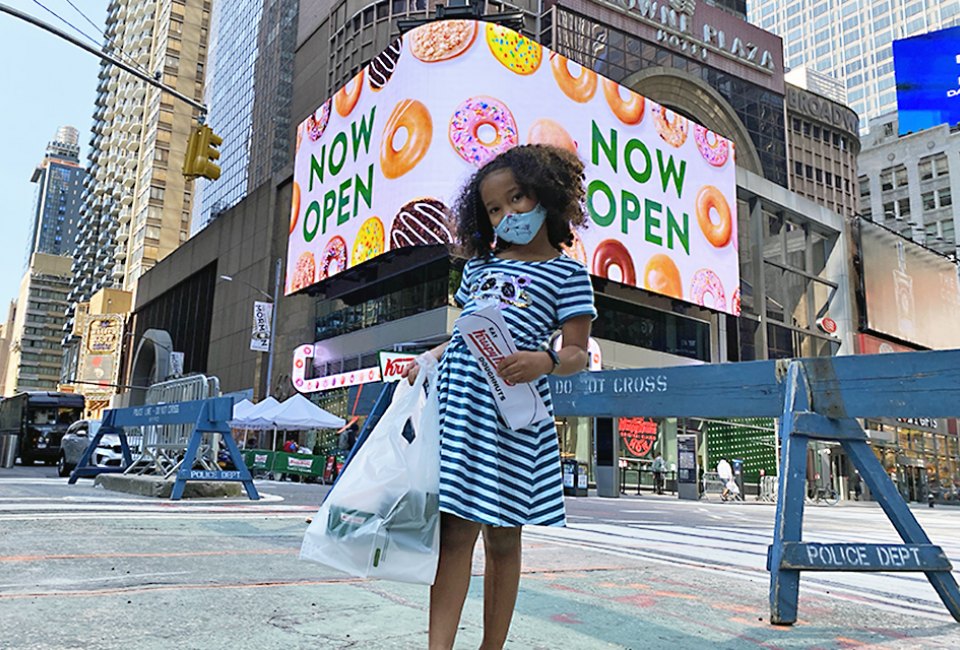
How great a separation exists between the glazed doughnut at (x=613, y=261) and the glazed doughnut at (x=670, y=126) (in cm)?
657

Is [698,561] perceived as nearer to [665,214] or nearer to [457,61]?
[457,61]

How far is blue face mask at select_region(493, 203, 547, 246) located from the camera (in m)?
2.17

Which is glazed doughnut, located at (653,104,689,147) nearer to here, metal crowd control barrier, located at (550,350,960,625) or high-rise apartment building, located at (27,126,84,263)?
metal crowd control barrier, located at (550,350,960,625)

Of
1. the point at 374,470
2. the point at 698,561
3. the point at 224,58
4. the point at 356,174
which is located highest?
the point at 224,58

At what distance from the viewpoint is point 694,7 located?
39844mm

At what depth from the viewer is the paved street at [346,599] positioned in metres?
2.28

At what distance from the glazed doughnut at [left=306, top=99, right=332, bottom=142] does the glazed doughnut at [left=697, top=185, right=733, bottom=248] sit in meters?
17.1

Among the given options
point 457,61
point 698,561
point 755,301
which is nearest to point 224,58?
point 457,61

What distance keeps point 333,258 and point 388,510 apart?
28.8 meters

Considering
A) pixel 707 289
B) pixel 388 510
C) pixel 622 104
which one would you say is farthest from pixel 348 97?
pixel 388 510

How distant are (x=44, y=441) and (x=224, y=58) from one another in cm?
4781

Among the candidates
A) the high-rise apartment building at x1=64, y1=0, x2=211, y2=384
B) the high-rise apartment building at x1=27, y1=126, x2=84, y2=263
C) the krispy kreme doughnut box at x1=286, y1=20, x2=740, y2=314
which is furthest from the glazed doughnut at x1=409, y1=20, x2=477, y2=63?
the high-rise apartment building at x1=27, y1=126, x2=84, y2=263

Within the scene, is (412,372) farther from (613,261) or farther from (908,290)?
(908,290)

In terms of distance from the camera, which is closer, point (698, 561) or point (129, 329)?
point (698, 561)
